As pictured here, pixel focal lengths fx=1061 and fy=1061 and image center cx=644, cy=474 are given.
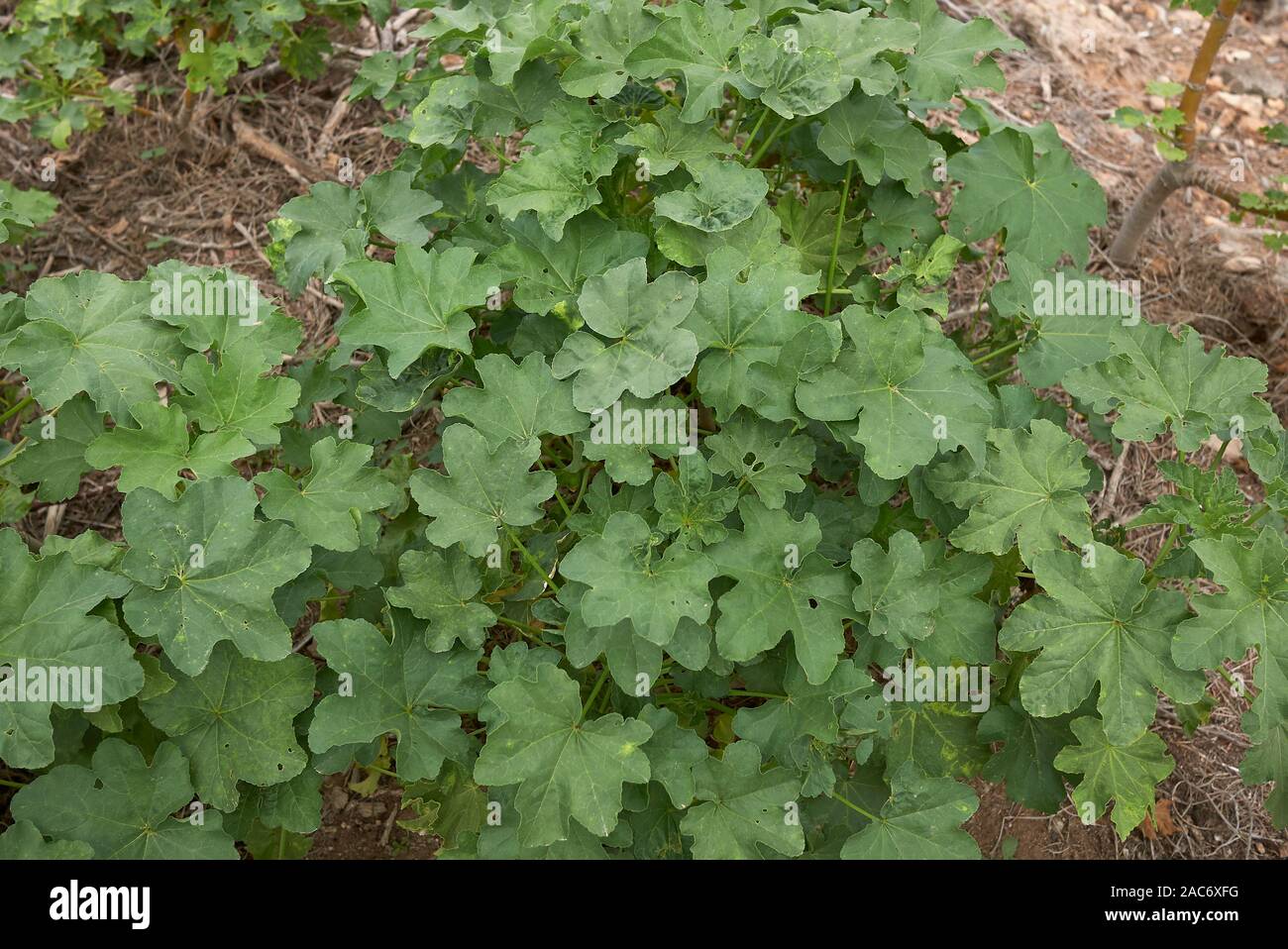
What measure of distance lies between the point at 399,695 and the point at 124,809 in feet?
2.27

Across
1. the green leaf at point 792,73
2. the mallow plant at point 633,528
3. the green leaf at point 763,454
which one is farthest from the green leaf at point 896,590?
the green leaf at point 792,73

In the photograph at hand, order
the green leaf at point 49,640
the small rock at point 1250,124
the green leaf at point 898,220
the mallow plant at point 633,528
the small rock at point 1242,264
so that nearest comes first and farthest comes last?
the green leaf at point 49,640 → the mallow plant at point 633,528 → the green leaf at point 898,220 → the small rock at point 1242,264 → the small rock at point 1250,124

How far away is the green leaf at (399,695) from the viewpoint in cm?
259

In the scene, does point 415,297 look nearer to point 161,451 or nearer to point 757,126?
point 161,451

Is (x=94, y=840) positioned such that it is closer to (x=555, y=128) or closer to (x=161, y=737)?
(x=161, y=737)

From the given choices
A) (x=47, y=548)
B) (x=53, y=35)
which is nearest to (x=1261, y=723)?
(x=47, y=548)

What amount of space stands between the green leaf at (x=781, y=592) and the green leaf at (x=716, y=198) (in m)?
0.77

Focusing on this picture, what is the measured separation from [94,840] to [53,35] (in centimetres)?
350

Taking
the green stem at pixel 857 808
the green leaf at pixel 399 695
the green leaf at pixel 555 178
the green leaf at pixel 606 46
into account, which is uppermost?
the green leaf at pixel 606 46

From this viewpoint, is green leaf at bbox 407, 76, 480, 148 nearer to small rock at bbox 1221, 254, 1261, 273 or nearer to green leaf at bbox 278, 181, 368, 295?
green leaf at bbox 278, 181, 368, 295

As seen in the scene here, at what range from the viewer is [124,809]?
2543 millimetres
